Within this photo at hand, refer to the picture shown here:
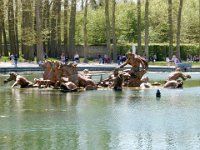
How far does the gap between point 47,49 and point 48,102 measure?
180 feet

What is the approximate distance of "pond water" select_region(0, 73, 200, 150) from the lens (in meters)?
17.2

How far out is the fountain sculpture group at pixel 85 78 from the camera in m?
33.7

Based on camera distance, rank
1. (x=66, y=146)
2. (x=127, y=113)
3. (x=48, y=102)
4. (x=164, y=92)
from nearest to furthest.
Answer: (x=66, y=146)
(x=127, y=113)
(x=48, y=102)
(x=164, y=92)

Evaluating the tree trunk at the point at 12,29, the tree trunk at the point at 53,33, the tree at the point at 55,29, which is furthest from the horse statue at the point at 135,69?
the tree trunk at the point at 12,29

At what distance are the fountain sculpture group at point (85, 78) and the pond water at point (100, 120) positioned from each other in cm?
171

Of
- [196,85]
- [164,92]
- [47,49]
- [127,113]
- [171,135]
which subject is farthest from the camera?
[47,49]

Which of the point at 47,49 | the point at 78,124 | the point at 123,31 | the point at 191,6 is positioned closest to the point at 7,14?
the point at 47,49

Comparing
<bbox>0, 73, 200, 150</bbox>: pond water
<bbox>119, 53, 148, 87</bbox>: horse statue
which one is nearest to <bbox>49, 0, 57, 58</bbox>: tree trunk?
<bbox>119, 53, 148, 87</bbox>: horse statue

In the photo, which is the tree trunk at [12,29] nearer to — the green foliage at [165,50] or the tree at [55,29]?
the tree at [55,29]

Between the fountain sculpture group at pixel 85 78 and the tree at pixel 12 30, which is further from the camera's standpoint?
the tree at pixel 12 30

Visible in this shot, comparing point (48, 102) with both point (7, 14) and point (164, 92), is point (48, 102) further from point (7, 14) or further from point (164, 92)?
point (7, 14)

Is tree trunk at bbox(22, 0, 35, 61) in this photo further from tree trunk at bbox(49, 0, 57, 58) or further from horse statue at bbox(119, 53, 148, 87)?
horse statue at bbox(119, 53, 148, 87)

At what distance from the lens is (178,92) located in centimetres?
3244

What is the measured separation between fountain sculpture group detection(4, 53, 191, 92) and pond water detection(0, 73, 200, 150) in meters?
1.71
